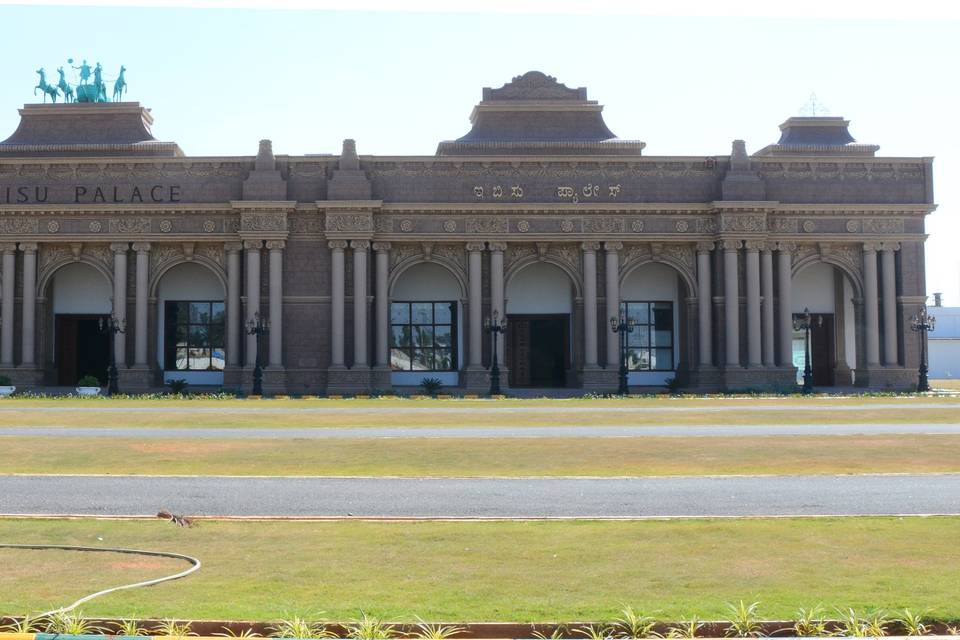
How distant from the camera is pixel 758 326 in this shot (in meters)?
56.5

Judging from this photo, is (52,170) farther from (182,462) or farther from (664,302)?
(182,462)

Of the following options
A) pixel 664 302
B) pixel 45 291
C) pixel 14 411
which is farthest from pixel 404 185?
pixel 14 411

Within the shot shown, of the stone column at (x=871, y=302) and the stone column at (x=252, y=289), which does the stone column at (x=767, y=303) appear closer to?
the stone column at (x=871, y=302)

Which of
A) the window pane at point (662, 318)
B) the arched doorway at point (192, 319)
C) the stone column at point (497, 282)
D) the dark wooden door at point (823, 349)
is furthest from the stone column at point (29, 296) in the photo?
the dark wooden door at point (823, 349)

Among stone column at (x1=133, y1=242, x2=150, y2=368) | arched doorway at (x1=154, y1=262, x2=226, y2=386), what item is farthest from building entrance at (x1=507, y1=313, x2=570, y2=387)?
stone column at (x1=133, y1=242, x2=150, y2=368)

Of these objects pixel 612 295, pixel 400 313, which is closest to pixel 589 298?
pixel 612 295

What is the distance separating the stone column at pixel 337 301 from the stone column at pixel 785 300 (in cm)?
2400

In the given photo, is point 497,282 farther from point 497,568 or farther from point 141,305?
point 497,568

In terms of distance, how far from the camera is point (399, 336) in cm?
Answer: 5928

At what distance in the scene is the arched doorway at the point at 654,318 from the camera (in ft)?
195

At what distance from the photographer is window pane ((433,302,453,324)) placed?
59469 millimetres

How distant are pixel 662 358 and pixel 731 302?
562 centimetres

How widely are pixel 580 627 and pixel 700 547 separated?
333 centimetres

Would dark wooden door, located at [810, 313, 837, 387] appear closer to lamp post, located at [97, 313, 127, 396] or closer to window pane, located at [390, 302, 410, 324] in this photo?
window pane, located at [390, 302, 410, 324]
